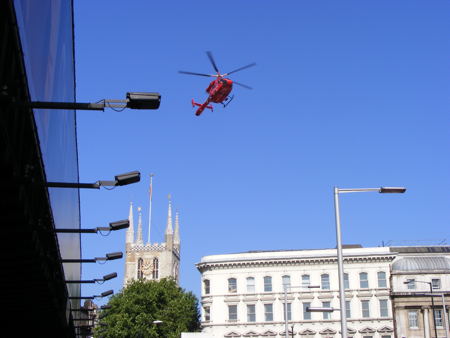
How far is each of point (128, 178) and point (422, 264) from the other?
71.9 metres

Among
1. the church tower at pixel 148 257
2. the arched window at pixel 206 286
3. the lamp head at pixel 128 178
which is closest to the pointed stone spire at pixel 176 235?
the church tower at pixel 148 257

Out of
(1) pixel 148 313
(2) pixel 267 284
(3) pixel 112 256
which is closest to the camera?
(3) pixel 112 256

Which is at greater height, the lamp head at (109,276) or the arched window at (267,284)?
the arched window at (267,284)

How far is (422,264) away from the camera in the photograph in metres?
79.9

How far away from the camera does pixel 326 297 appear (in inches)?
3174

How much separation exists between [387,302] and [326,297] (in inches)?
283

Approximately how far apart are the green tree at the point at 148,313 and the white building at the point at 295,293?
12.2 m

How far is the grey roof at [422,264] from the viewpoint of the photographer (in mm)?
79438

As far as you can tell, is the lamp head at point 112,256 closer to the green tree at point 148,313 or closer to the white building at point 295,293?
the white building at point 295,293

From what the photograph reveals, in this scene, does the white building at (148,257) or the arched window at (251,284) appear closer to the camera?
the arched window at (251,284)

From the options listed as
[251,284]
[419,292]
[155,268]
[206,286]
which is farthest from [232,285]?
[155,268]

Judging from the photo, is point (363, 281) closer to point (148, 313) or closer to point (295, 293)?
point (295, 293)

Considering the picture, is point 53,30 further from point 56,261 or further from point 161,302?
point 161,302

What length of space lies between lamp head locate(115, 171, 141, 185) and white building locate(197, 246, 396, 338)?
222ft
